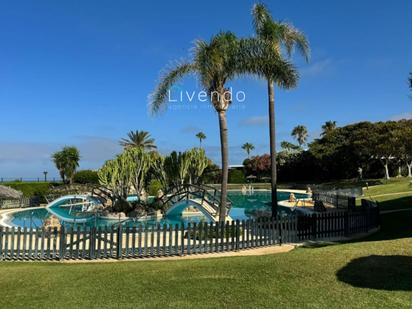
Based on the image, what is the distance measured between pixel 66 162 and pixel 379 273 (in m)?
55.0

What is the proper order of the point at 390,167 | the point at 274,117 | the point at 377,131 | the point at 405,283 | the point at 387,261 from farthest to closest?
the point at 390,167
the point at 377,131
the point at 274,117
the point at 387,261
the point at 405,283

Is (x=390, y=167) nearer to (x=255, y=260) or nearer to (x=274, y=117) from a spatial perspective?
(x=274, y=117)

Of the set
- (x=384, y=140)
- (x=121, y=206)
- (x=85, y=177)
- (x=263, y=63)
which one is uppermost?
(x=384, y=140)

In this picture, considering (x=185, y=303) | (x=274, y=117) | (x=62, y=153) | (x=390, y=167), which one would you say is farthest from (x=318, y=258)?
(x=390, y=167)

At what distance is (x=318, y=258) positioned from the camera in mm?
8148

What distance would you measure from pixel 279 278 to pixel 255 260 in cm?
145

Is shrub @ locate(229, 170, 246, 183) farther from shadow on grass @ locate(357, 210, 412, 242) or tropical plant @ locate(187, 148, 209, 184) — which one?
shadow on grass @ locate(357, 210, 412, 242)

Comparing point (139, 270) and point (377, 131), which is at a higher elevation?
point (377, 131)

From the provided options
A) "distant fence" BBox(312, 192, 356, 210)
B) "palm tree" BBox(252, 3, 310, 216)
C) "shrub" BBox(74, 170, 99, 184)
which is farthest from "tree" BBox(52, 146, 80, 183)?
"palm tree" BBox(252, 3, 310, 216)

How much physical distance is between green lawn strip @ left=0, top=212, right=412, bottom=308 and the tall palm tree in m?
7.61

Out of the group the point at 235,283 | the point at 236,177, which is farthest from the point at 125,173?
the point at 236,177

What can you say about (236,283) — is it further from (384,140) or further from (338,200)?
(384,140)

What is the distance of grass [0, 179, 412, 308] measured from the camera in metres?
6.07

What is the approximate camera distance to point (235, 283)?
6.87 m
